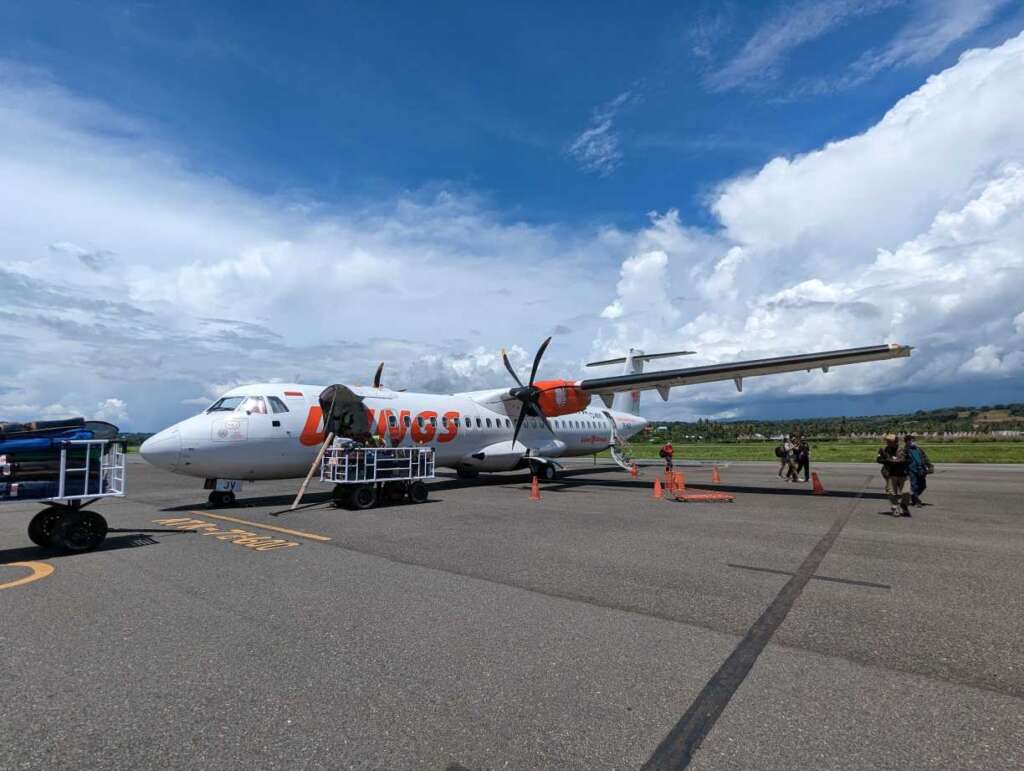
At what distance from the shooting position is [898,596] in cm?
661

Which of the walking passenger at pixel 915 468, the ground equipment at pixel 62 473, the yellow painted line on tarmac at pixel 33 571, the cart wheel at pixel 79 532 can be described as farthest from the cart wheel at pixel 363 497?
the walking passenger at pixel 915 468

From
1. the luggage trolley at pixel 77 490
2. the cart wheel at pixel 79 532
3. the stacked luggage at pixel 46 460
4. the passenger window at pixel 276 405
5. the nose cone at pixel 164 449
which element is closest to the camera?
the stacked luggage at pixel 46 460

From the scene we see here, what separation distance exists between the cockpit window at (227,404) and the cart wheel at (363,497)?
377 centimetres

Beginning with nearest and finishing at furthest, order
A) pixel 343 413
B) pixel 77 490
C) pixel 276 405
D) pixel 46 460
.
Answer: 1. pixel 46 460
2. pixel 77 490
3. pixel 276 405
4. pixel 343 413

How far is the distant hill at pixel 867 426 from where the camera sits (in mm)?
113781

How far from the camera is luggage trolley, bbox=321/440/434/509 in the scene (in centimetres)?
1495

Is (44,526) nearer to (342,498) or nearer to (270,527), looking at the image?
(270,527)

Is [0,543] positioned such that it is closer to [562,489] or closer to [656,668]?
[656,668]

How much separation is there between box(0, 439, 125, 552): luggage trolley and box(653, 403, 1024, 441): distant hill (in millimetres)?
98677

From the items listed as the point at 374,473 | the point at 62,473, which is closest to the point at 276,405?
the point at 374,473

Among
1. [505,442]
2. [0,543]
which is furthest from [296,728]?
[505,442]

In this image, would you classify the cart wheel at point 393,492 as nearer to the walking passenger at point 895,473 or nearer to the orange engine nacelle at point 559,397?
the orange engine nacelle at point 559,397

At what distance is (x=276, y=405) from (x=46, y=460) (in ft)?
22.5

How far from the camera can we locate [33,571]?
797cm
